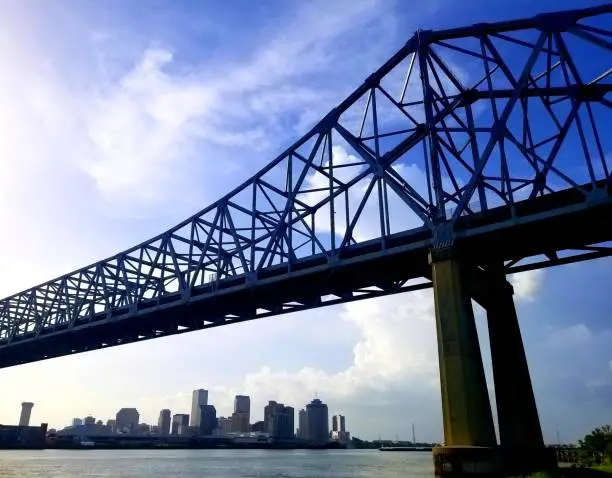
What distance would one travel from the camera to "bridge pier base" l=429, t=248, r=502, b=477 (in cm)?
2398

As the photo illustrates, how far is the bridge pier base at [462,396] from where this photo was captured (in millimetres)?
23984

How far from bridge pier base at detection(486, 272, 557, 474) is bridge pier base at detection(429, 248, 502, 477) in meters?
6.81

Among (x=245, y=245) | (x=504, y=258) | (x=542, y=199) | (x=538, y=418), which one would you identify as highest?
(x=245, y=245)

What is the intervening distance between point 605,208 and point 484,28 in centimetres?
1344

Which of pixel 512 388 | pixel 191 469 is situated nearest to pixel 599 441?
pixel 512 388

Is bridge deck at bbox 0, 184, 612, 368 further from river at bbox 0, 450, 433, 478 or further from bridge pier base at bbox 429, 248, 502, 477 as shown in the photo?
river at bbox 0, 450, 433, 478

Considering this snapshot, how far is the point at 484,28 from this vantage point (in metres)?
34.2

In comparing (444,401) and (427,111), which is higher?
(427,111)

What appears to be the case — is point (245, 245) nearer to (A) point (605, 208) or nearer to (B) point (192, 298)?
(B) point (192, 298)

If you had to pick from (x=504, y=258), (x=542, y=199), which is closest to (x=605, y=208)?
(x=542, y=199)

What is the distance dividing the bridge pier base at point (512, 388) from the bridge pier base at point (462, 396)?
6.81 metres

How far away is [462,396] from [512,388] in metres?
9.81

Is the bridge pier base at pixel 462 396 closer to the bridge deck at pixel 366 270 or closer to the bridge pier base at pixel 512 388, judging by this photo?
the bridge deck at pixel 366 270

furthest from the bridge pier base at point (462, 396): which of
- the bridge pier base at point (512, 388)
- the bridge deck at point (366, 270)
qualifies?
the bridge pier base at point (512, 388)
